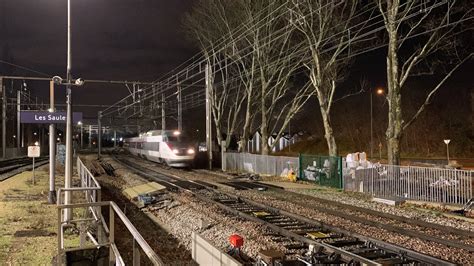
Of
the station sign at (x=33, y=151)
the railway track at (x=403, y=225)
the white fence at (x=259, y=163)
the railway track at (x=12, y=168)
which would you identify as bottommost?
the railway track at (x=403, y=225)

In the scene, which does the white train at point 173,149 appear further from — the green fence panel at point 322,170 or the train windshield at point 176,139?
the green fence panel at point 322,170

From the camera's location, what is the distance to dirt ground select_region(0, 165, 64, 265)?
386 inches

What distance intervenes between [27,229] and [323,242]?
777 centimetres

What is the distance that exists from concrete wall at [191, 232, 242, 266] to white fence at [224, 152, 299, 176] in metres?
19.5

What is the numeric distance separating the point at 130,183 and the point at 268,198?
10.9 meters

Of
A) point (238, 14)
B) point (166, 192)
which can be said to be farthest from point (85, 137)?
point (166, 192)

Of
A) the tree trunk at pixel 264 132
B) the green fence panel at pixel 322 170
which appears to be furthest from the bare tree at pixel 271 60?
the green fence panel at pixel 322 170

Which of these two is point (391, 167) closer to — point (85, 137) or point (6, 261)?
point (6, 261)

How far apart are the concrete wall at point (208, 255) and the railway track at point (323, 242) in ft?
5.32

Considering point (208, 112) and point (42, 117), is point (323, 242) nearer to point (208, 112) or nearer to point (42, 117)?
point (42, 117)

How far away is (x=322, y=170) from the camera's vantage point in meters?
25.7

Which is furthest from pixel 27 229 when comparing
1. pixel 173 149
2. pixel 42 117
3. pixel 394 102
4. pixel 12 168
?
pixel 12 168

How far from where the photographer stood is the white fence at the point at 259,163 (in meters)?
29.8

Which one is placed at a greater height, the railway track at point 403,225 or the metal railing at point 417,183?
the metal railing at point 417,183
